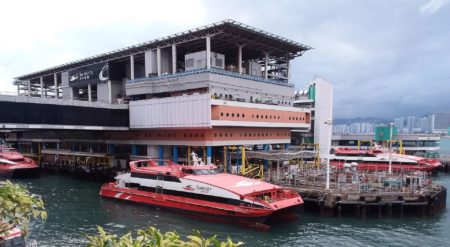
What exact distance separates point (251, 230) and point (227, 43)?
113 feet

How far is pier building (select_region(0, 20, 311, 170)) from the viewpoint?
132 ft

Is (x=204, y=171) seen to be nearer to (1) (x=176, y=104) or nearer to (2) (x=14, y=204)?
(1) (x=176, y=104)

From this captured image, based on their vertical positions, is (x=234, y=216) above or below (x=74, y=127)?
below

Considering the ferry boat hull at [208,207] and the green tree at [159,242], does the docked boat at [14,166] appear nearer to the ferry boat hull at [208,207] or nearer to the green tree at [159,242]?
the ferry boat hull at [208,207]

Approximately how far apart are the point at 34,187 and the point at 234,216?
30832 mm

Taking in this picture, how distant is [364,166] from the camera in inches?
2216

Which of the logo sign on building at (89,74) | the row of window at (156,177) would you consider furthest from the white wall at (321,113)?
the row of window at (156,177)

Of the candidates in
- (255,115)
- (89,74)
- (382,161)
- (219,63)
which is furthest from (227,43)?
(382,161)

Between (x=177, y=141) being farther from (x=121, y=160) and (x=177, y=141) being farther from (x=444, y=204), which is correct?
(x=444, y=204)

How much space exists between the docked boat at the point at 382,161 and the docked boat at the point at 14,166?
160 ft

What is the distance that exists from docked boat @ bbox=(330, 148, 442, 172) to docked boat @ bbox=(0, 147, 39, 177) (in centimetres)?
4863

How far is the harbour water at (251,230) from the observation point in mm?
22453

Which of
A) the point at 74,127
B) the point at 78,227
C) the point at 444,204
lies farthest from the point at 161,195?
the point at 444,204

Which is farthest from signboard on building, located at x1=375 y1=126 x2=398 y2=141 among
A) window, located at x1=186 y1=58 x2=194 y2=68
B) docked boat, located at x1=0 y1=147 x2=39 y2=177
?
docked boat, located at x1=0 y1=147 x2=39 y2=177
